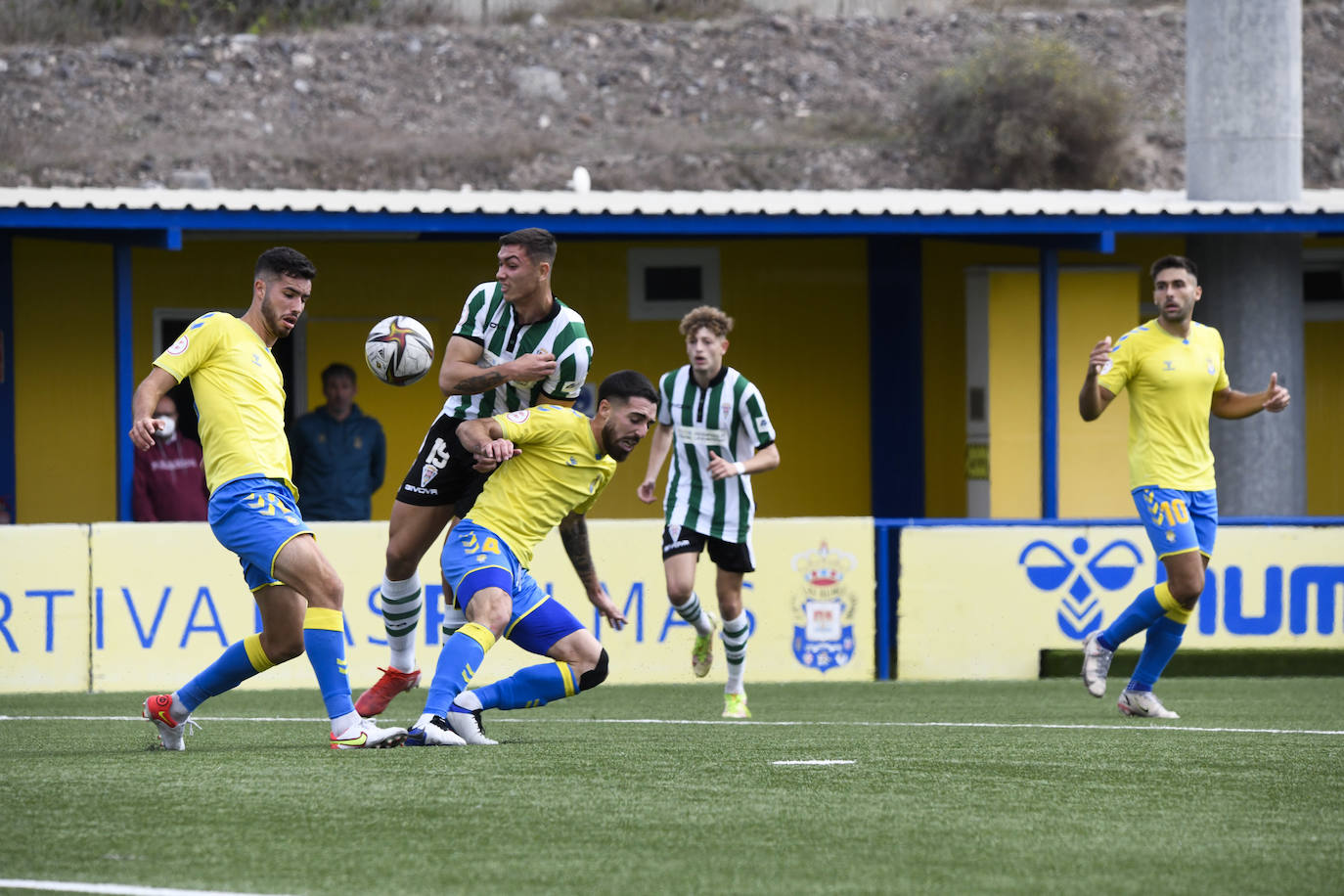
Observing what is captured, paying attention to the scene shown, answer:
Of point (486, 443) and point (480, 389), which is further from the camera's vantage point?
point (480, 389)

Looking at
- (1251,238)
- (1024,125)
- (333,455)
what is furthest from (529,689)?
(1024,125)

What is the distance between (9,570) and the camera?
11469 millimetres

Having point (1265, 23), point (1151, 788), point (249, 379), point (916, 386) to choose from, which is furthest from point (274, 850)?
point (1265, 23)

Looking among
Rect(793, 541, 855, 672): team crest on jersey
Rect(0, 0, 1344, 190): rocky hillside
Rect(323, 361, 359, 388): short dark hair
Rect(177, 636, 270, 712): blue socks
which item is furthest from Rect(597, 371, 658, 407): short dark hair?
Rect(0, 0, 1344, 190): rocky hillside

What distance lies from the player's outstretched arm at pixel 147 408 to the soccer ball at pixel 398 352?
3.96 feet

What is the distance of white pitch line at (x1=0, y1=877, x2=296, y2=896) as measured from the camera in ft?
13.9

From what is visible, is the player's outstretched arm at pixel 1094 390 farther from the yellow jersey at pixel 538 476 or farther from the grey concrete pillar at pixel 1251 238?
the grey concrete pillar at pixel 1251 238

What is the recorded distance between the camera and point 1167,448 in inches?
351

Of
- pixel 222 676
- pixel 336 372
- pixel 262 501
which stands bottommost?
pixel 222 676

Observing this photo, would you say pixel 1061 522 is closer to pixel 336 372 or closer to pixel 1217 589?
pixel 1217 589

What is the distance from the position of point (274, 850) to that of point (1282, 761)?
3.91 m

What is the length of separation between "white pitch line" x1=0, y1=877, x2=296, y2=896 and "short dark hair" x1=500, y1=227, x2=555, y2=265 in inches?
141

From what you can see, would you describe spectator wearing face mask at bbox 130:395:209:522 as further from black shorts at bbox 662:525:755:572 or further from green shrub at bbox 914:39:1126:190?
green shrub at bbox 914:39:1126:190

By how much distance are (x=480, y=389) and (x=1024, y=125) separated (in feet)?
93.5
